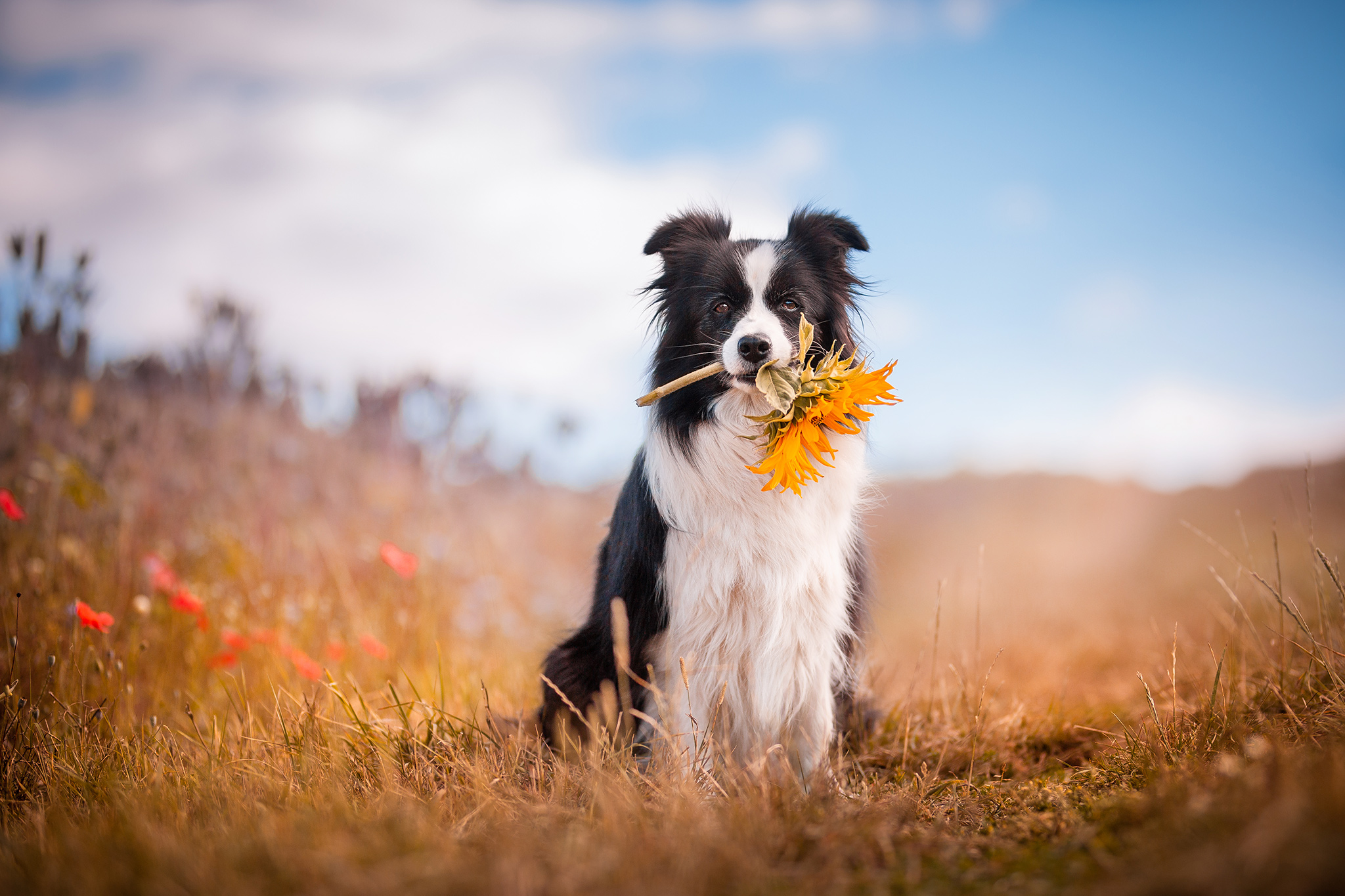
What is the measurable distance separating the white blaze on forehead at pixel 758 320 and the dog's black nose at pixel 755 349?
13 millimetres

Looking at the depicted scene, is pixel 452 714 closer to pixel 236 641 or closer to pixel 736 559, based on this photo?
pixel 736 559

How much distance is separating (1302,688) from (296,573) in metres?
5.91

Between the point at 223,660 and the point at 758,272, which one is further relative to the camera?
the point at 223,660

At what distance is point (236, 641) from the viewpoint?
12.3 ft

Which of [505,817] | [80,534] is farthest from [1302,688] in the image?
[80,534]

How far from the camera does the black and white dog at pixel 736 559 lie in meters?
2.85

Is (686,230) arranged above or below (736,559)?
above

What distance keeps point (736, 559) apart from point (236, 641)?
2.82m

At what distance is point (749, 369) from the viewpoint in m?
2.83

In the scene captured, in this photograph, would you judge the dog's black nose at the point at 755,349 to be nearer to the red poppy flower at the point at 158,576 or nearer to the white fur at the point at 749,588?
the white fur at the point at 749,588

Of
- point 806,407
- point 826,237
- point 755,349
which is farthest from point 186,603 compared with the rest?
point 826,237

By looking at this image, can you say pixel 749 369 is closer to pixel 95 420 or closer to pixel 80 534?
pixel 80 534

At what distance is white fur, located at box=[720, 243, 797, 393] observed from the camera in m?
2.84

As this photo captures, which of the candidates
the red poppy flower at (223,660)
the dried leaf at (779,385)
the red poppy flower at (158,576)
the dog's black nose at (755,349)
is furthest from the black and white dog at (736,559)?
the red poppy flower at (158,576)
